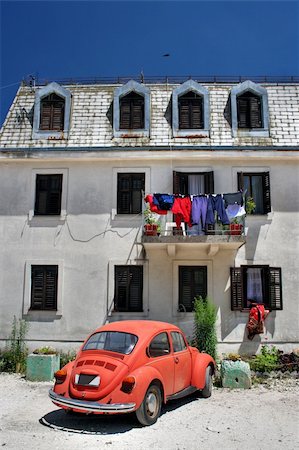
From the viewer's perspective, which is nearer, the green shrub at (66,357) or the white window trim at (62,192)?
the green shrub at (66,357)

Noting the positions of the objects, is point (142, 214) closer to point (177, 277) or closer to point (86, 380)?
point (177, 277)

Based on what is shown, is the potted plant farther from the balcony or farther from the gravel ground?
the gravel ground

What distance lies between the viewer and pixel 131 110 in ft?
56.7

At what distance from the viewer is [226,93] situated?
58.1ft

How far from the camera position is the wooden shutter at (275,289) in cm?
1537

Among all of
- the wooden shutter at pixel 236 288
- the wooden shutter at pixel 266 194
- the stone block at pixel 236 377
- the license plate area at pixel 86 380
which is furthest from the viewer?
the wooden shutter at pixel 266 194

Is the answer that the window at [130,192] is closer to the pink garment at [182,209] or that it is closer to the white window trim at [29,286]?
the pink garment at [182,209]

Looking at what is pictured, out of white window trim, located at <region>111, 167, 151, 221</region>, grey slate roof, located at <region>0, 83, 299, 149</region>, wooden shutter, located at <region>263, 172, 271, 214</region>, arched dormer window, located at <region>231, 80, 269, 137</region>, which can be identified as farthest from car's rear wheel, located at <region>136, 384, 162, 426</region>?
arched dormer window, located at <region>231, 80, 269, 137</region>

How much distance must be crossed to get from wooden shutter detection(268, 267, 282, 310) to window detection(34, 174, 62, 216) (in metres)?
8.20

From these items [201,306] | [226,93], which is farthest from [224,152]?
[201,306]

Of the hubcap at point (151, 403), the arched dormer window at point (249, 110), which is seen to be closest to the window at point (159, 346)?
the hubcap at point (151, 403)

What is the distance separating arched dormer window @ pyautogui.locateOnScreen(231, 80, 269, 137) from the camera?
16.8 m

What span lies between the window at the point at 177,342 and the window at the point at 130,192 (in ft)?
21.7

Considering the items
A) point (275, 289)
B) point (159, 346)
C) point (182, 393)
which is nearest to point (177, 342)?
point (159, 346)
